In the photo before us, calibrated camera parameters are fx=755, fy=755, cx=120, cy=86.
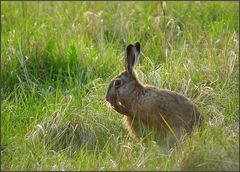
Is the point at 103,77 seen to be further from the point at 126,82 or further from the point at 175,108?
the point at 175,108

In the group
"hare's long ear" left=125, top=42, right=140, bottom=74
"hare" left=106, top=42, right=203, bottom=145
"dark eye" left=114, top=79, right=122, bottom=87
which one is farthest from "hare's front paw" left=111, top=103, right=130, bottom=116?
"hare's long ear" left=125, top=42, right=140, bottom=74

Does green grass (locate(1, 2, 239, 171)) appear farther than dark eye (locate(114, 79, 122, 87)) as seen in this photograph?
No

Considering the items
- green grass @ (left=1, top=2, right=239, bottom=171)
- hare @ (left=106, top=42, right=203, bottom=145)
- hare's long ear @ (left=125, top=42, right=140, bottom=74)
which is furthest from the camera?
hare's long ear @ (left=125, top=42, right=140, bottom=74)

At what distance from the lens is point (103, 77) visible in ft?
24.8

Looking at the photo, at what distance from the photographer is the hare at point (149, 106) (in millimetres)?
6133

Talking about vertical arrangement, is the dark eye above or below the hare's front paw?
above

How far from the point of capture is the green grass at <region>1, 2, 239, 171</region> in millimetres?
5426

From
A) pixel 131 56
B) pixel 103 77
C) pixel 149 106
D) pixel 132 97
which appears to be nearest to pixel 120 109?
pixel 132 97

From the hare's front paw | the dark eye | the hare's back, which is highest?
the dark eye

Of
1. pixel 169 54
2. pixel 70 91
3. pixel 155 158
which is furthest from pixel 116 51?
pixel 155 158

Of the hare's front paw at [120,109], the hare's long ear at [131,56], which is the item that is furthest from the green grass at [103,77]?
the hare's long ear at [131,56]

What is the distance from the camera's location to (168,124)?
241 inches

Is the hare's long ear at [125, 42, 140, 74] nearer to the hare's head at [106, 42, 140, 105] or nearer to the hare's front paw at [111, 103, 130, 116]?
the hare's head at [106, 42, 140, 105]

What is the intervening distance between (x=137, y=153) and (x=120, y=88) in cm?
82
